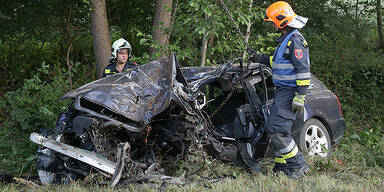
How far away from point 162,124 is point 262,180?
1228mm

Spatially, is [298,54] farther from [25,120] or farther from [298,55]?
[25,120]

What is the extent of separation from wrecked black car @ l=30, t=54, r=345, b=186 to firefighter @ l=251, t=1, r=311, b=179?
0.83ft

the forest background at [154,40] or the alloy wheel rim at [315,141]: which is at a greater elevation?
the forest background at [154,40]

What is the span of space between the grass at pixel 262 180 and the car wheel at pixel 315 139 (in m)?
0.15

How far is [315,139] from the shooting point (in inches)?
203

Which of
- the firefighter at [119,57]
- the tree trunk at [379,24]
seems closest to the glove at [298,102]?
the firefighter at [119,57]

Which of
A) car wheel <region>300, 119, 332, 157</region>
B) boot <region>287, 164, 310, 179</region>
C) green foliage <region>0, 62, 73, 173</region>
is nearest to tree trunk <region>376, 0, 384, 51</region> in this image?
car wheel <region>300, 119, 332, 157</region>

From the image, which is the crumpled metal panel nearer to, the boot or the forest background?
the boot

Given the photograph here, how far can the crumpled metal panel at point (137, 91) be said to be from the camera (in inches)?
145

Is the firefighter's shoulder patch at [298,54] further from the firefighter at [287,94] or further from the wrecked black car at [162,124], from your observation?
the wrecked black car at [162,124]

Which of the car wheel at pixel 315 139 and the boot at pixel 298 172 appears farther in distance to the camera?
Result: the car wheel at pixel 315 139

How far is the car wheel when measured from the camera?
196 inches

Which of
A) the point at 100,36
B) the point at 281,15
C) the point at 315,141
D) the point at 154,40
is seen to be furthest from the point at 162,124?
the point at 100,36

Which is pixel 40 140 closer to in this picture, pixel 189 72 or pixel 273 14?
pixel 189 72
